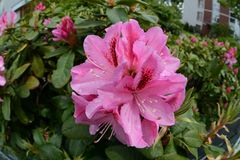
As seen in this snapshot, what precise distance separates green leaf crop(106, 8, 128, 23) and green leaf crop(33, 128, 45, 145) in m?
0.35

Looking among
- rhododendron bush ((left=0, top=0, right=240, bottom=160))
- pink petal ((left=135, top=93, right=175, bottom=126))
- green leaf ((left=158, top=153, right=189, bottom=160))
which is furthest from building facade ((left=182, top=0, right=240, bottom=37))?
pink petal ((left=135, top=93, right=175, bottom=126))

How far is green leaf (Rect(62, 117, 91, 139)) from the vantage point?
3.05 ft

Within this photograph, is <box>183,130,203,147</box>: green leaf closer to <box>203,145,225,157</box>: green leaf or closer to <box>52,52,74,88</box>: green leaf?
<box>203,145,225,157</box>: green leaf

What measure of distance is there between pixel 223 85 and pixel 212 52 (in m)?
0.57

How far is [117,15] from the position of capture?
109cm

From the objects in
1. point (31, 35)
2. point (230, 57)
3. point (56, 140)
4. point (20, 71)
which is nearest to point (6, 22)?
point (31, 35)

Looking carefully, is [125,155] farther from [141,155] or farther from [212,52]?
[212,52]

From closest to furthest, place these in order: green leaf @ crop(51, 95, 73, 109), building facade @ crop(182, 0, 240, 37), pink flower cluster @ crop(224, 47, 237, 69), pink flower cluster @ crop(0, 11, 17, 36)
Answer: green leaf @ crop(51, 95, 73, 109)
pink flower cluster @ crop(0, 11, 17, 36)
pink flower cluster @ crop(224, 47, 237, 69)
building facade @ crop(182, 0, 240, 37)

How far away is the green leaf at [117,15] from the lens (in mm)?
1077

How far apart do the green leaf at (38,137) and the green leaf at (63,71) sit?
0.46 feet

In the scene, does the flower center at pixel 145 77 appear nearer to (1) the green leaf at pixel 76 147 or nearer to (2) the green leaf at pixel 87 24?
(1) the green leaf at pixel 76 147

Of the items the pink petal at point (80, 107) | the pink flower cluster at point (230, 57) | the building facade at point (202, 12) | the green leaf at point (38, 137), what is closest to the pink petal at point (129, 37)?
the pink petal at point (80, 107)

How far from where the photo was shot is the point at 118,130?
2.57 ft

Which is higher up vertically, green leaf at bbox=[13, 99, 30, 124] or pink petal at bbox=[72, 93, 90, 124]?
pink petal at bbox=[72, 93, 90, 124]
